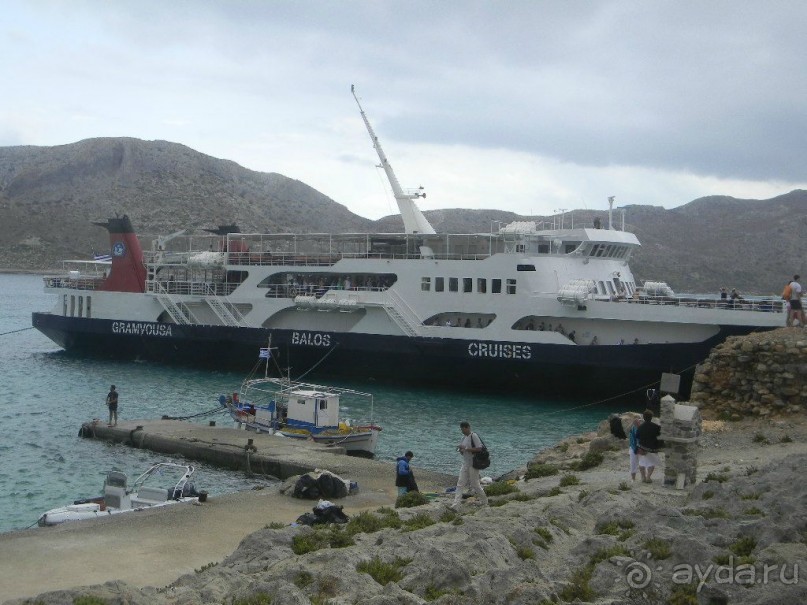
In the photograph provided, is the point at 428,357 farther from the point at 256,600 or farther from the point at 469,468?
the point at 256,600

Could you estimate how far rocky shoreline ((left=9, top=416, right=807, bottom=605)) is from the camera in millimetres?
6371

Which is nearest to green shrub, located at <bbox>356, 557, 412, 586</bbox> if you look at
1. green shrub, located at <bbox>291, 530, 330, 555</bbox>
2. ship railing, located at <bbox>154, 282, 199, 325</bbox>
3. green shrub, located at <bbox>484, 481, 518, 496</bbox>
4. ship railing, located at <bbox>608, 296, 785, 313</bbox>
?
green shrub, located at <bbox>291, 530, 330, 555</bbox>

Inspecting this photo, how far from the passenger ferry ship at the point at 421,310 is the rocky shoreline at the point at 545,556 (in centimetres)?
1703

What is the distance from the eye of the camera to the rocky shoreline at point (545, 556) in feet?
20.9

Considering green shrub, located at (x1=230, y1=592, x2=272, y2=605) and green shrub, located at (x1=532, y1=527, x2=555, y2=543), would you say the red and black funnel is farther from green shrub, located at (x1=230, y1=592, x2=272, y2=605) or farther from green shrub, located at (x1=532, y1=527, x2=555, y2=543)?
green shrub, located at (x1=230, y1=592, x2=272, y2=605)

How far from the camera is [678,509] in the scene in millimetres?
8461

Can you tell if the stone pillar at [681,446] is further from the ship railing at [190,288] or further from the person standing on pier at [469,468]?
the ship railing at [190,288]

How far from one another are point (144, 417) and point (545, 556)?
20.0 meters

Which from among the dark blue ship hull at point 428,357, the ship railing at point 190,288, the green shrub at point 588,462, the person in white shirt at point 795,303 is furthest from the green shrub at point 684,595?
the ship railing at point 190,288

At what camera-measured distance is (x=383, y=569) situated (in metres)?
7.37

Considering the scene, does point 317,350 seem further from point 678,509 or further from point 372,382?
point 678,509

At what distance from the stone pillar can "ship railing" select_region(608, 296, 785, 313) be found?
629 inches

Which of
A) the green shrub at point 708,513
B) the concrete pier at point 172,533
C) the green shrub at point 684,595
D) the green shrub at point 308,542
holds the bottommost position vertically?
the concrete pier at point 172,533

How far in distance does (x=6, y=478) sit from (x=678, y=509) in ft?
47.8
